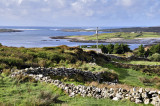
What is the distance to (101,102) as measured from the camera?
335 inches

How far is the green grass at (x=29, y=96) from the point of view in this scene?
25.6 ft

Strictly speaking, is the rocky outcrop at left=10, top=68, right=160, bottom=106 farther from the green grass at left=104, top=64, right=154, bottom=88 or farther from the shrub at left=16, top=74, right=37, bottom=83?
Result: the green grass at left=104, top=64, right=154, bottom=88

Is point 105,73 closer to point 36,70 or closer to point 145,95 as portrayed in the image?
point 36,70

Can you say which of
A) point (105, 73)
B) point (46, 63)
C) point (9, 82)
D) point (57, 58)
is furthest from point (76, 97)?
point (57, 58)

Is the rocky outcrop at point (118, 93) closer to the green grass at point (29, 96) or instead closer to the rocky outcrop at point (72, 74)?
the green grass at point (29, 96)

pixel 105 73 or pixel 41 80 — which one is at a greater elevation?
pixel 41 80

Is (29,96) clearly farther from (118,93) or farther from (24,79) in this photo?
(118,93)

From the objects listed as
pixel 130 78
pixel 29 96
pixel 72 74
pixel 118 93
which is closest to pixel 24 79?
pixel 29 96

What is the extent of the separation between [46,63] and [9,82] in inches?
367

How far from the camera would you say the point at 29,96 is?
902cm

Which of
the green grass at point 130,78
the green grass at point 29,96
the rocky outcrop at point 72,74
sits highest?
the green grass at point 29,96

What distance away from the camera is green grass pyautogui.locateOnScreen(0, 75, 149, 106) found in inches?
308

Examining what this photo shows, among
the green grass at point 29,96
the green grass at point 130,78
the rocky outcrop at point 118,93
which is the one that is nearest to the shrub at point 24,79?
the green grass at point 29,96

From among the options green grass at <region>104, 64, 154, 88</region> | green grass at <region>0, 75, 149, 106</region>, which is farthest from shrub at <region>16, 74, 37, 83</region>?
green grass at <region>104, 64, 154, 88</region>
